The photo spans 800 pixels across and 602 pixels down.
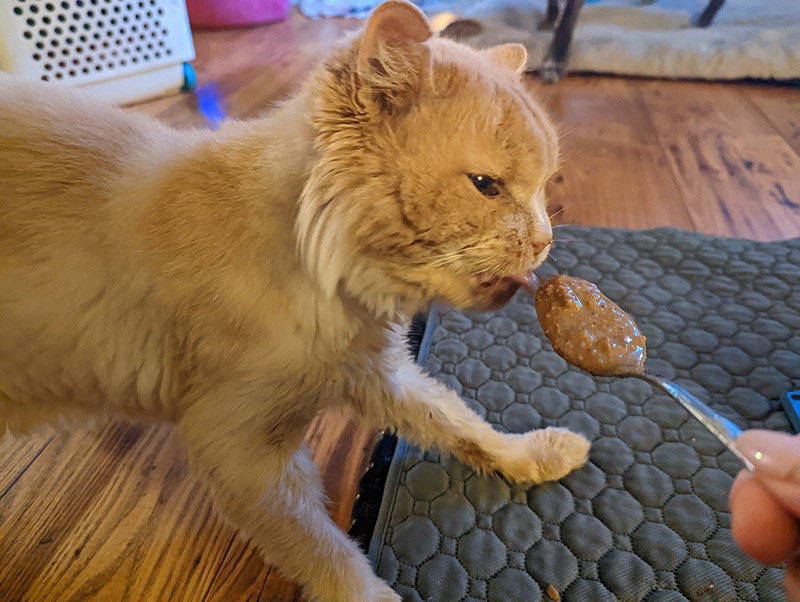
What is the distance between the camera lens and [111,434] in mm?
1107

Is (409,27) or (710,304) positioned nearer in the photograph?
(409,27)

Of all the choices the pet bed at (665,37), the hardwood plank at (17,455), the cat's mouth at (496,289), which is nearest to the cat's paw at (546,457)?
the cat's mouth at (496,289)

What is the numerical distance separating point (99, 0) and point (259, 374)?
1.82 m

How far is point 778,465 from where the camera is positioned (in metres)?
0.47

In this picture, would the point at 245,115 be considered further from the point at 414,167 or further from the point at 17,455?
the point at 414,167

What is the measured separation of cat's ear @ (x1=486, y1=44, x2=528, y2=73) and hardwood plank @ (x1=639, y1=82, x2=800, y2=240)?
39.0 inches

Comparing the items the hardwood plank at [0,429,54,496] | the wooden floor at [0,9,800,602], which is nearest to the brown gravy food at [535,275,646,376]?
the wooden floor at [0,9,800,602]

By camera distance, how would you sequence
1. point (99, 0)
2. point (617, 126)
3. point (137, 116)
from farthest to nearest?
1. point (617, 126)
2. point (99, 0)
3. point (137, 116)

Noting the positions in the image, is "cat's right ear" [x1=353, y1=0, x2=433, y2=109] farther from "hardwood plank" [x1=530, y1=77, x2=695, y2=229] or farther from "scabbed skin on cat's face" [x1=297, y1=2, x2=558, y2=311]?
"hardwood plank" [x1=530, y1=77, x2=695, y2=229]

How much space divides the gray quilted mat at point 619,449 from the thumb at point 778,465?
45 centimetres

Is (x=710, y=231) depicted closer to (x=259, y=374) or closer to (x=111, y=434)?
(x=259, y=374)

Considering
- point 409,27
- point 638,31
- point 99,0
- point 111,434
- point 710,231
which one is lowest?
point 111,434

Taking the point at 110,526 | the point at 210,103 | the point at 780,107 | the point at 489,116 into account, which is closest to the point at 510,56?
the point at 489,116

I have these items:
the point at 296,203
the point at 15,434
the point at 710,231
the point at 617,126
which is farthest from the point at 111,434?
the point at 617,126
